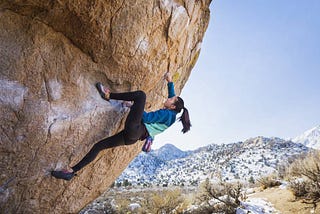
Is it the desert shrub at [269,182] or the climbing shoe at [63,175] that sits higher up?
the desert shrub at [269,182]

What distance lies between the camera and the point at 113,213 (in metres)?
12.9

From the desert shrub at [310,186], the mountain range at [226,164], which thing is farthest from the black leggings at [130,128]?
the mountain range at [226,164]

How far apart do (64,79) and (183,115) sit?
228cm

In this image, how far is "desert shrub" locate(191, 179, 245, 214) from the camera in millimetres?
11031

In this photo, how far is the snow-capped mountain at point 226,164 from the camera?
50.7 metres

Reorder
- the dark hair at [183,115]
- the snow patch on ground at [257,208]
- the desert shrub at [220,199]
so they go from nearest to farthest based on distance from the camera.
Result: the dark hair at [183,115]
the snow patch on ground at [257,208]
the desert shrub at [220,199]

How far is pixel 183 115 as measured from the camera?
4305 millimetres

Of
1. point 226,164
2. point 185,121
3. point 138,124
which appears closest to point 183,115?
point 185,121

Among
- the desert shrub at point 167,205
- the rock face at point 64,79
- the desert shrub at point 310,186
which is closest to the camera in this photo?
the rock face at point 64,79

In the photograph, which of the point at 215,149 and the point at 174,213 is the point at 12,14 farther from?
the point at 215,149

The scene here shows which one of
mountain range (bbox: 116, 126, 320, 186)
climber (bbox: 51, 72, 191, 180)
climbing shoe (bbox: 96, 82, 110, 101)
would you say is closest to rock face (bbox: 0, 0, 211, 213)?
climbing shoe (bbox: 96, 82, 110, 101)

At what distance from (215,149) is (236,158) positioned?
607 inches

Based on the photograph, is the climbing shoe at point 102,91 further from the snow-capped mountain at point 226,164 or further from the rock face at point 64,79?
the snow-capped mountain at point 226,164

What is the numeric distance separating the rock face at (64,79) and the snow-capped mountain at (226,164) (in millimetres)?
42159
